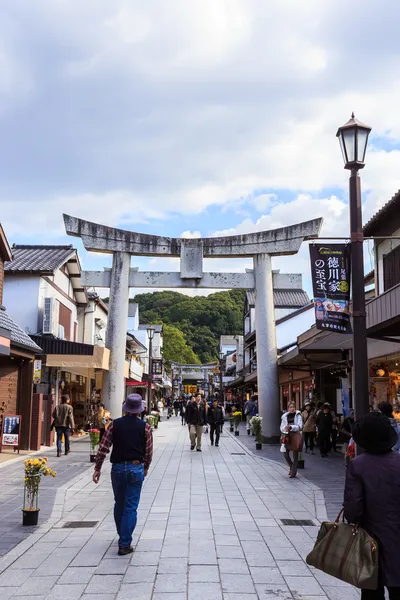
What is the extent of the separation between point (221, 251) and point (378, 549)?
20.5 metres

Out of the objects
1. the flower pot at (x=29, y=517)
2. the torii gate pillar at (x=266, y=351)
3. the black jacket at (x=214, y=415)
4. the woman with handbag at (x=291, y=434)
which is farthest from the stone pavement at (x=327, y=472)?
the flower pot at (x=29, y=517)

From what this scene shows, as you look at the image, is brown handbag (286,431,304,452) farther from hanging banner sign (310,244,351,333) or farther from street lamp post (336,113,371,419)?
street lamp post (336,113,371,419)

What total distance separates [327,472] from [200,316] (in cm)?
8859

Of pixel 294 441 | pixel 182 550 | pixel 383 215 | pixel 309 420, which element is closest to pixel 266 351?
pixel 309 420

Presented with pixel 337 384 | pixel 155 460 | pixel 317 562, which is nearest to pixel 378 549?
pixel 317 562

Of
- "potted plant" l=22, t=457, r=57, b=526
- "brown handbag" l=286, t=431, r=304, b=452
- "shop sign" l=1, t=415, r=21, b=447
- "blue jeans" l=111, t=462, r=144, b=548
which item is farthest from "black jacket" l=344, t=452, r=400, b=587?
"shop sign" l=1, t=415, r=21, b=447

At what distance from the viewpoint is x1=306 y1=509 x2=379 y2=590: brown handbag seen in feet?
12.7

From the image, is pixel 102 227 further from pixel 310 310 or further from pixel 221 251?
pixel 310 310

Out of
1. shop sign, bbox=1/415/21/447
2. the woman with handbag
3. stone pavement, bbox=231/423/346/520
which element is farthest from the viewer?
shop sign, bbox=1/415/21/447

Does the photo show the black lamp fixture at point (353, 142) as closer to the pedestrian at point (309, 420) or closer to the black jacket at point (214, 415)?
the pedestrian at point (309, 420)

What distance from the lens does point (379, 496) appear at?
4.10 meters

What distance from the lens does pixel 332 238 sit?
9.08m

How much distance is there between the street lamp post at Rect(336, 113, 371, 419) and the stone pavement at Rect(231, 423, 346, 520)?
2.99 metres

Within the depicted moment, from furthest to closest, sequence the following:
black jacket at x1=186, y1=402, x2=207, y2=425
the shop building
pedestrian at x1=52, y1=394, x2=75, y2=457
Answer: black jacket at x1=186, y1=402, x2=207, y2=425, the shop building, pedestrian at x1=52, y1=394, x2=75, y2=457
